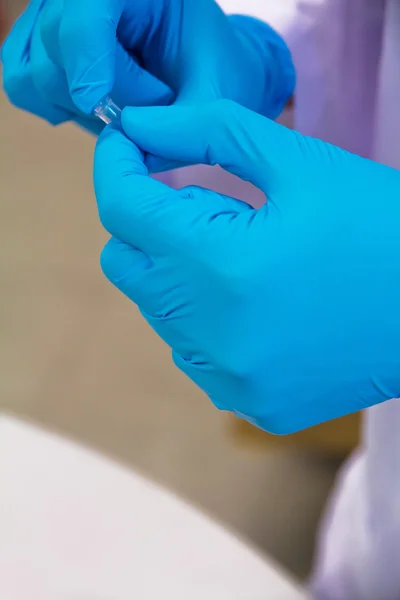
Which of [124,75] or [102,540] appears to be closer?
[124,75]

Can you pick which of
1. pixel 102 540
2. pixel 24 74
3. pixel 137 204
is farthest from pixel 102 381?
pixel 137 204

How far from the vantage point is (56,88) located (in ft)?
1.82

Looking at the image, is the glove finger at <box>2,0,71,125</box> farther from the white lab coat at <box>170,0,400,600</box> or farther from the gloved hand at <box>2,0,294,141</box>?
the white lab coat at <box>170,0,400,600</box>

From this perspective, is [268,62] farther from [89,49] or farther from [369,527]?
[369,527]

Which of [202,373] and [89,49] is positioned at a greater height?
[89,49]

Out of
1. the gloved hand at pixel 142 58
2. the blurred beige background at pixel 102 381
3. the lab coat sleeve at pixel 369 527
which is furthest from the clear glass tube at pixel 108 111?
the blurred beige background at pixel 102 381

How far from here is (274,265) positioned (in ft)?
1.23

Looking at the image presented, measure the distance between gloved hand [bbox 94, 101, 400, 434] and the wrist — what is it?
0.20 metres

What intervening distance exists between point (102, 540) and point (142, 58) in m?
0.56

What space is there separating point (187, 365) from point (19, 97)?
0.41 m

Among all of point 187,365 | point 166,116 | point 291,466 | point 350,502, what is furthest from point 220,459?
point 166,116

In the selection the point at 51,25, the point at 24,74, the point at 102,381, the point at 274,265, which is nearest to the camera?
the point at 274,265

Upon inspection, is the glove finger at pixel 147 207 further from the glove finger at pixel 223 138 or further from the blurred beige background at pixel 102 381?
the blurred beige background at pixel 102 381

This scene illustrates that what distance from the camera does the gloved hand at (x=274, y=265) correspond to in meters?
0.38
